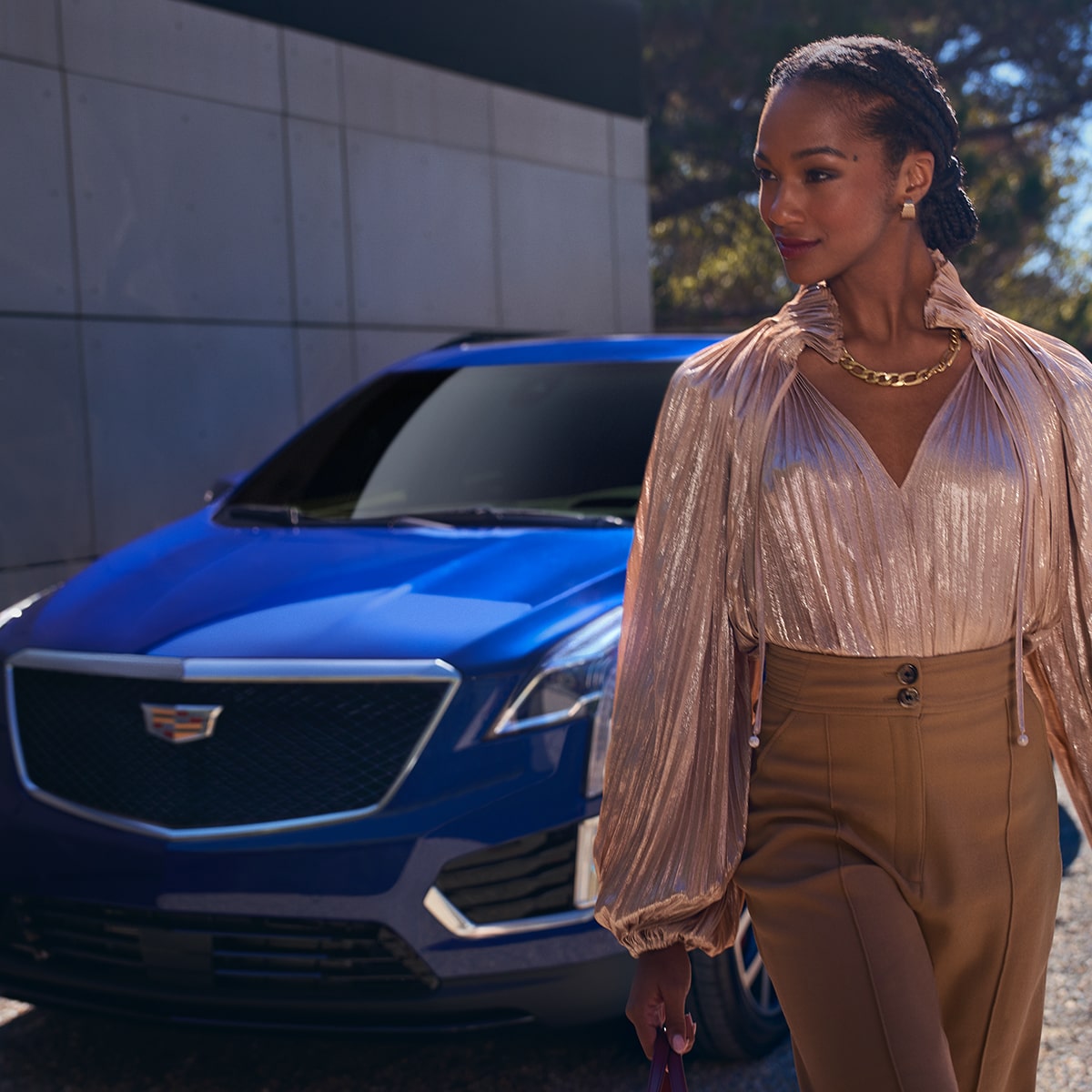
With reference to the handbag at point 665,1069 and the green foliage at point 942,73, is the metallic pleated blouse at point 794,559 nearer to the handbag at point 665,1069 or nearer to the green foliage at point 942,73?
the handbag at point 665,1069

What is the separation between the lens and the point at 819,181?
79.8 inches

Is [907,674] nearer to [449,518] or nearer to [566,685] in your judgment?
[566,685]

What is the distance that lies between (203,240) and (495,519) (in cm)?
608

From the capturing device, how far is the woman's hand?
78.3 inches

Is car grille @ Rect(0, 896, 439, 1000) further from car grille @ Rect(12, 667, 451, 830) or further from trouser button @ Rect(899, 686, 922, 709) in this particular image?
trouser button @ Rect(899, 686, 922, 709)

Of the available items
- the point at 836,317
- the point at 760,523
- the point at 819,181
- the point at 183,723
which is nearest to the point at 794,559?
the point at 760,523

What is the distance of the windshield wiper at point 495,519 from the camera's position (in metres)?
4.22

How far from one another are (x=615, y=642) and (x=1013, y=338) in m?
1.57

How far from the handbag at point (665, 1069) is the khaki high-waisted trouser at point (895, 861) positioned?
0.17 m

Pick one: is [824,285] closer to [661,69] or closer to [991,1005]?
[991,1005]

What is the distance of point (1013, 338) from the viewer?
7.08 feet

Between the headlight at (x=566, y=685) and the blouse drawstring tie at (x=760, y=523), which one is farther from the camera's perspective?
the headlight at (x=566, y=685)

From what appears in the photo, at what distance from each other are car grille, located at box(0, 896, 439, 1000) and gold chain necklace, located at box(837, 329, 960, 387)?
69.6 inches

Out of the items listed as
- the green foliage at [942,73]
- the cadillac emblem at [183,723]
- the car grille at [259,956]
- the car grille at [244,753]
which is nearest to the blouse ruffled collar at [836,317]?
the car grille at [244,753]
